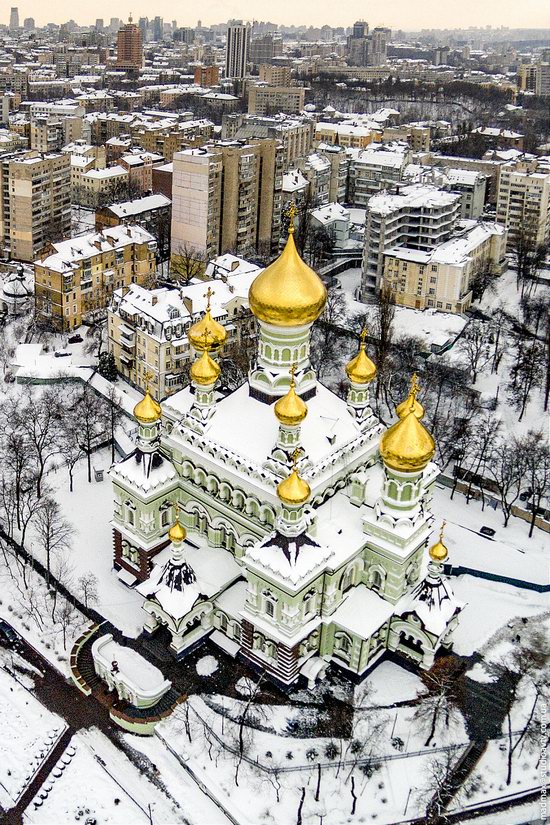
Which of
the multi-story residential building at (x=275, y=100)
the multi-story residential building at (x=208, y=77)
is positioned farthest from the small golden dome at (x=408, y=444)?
the multi-story residential building at (x=208, y=77)

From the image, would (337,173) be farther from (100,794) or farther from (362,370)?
(100,794)

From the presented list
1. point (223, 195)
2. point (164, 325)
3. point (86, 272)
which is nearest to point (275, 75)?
point (223, 195)

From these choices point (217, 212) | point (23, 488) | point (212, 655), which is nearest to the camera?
point (212, 655)

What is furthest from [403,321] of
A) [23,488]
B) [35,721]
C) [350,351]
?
[35,721]

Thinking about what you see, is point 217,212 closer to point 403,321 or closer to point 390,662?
point 403,321

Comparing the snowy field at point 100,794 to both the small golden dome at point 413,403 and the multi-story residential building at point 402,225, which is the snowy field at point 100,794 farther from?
the multi-story residential building at point 402,225

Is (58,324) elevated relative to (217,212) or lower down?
lower down

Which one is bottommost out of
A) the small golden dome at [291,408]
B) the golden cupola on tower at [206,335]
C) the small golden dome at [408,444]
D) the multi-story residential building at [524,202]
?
the small golden dome at [408,444]
